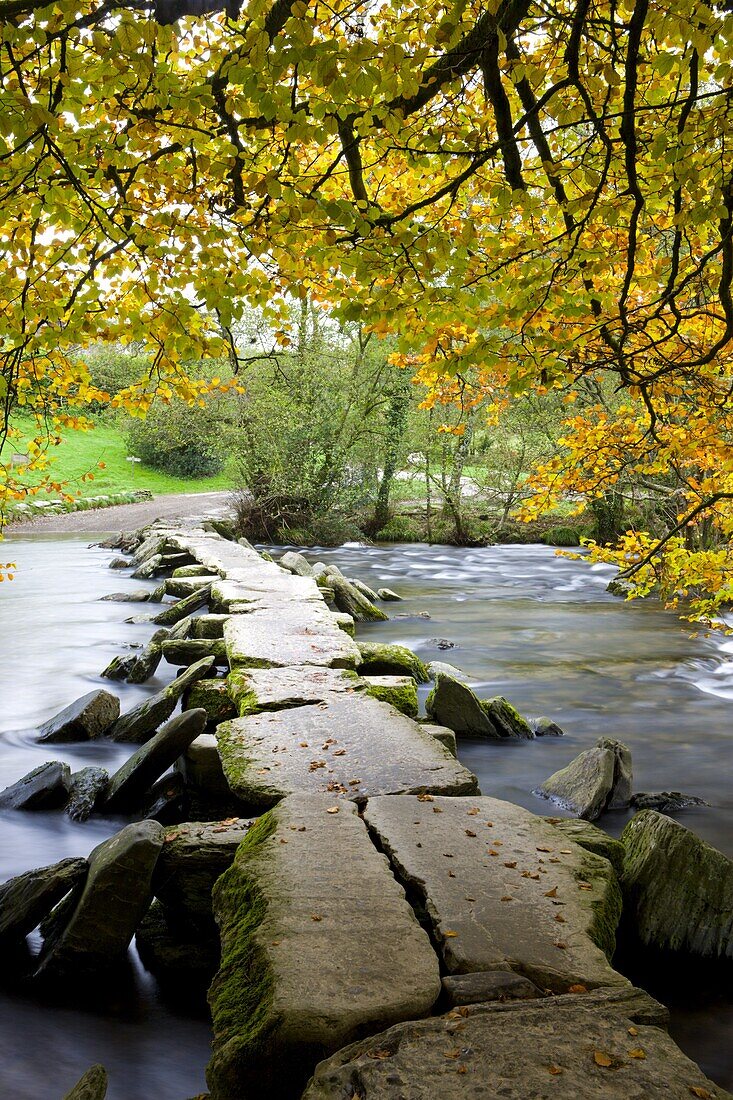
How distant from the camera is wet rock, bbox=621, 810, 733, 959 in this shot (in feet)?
13.1

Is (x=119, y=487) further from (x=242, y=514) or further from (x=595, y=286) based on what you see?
(x=595, y=286)

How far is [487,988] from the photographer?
269 cm

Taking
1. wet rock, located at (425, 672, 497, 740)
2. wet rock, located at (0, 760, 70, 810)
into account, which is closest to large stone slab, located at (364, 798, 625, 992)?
wet rock, located at (0, 760, 70, 810)

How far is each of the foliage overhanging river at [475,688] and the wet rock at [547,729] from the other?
0.14 metres

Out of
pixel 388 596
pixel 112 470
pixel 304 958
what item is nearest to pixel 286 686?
pixel 304 958

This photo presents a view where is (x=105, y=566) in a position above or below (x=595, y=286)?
below

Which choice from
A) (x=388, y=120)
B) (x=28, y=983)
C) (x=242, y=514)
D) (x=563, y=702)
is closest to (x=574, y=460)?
(x=563, y=702)

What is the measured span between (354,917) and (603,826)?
322 cm

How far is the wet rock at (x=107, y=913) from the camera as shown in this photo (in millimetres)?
3881

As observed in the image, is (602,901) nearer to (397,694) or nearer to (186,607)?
(397,694)

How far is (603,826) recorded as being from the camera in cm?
573

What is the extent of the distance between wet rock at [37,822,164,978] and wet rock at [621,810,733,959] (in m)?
2.42

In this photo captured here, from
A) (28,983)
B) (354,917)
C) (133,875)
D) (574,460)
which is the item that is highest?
(574,460)

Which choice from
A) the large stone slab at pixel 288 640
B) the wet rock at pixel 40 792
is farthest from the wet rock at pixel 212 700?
the wet rock at pixel 40 792
